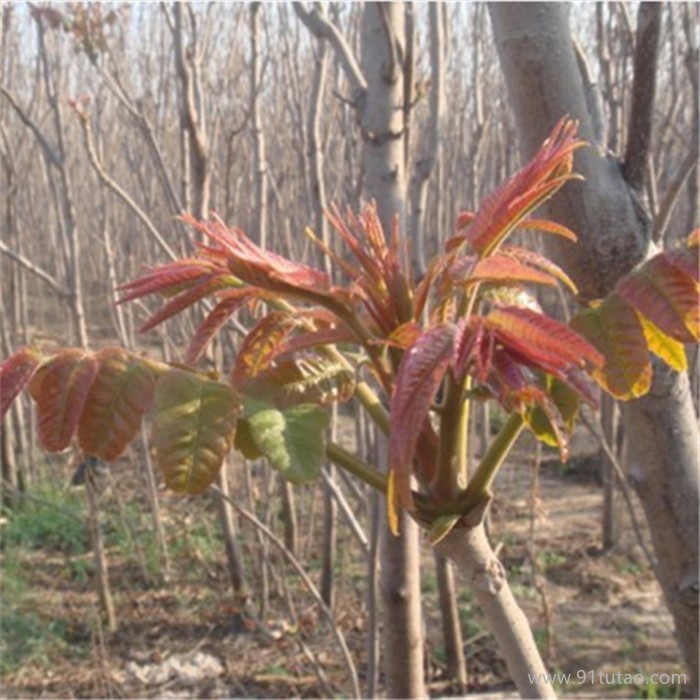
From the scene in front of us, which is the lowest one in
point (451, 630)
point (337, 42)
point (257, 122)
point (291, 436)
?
point (451, 630)

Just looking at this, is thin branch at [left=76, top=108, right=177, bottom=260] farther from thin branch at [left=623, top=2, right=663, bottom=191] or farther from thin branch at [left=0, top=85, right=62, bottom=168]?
thin branch at [left=623, top=2, right=663, bottom=191]

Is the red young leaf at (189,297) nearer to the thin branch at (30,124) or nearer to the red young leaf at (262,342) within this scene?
the red young leaf at (262,342)

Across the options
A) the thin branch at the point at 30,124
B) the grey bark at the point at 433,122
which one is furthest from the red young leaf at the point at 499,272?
the thin branch at the point at 30,124

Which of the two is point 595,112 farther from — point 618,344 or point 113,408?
point 113,408

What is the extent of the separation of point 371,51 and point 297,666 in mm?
2252

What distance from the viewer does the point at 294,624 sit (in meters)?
2.75

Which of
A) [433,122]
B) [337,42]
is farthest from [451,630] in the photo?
[337,42]

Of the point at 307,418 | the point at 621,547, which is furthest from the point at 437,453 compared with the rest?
the point at 621,547

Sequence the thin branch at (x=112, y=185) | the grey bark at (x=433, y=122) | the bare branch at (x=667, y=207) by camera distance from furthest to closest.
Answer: the thin branch at (x=112, y=185), the grey bark at (x=433, y=122), the bare branch at (x=667, y=207)

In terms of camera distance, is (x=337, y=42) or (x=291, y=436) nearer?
(x=291, y=436)

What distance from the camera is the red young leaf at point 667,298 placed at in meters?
0.63

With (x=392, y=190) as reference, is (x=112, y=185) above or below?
above

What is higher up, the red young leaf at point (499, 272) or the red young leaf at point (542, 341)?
the red young leaf at point (499, 272)

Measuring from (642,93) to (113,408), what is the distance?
28.1 inches
